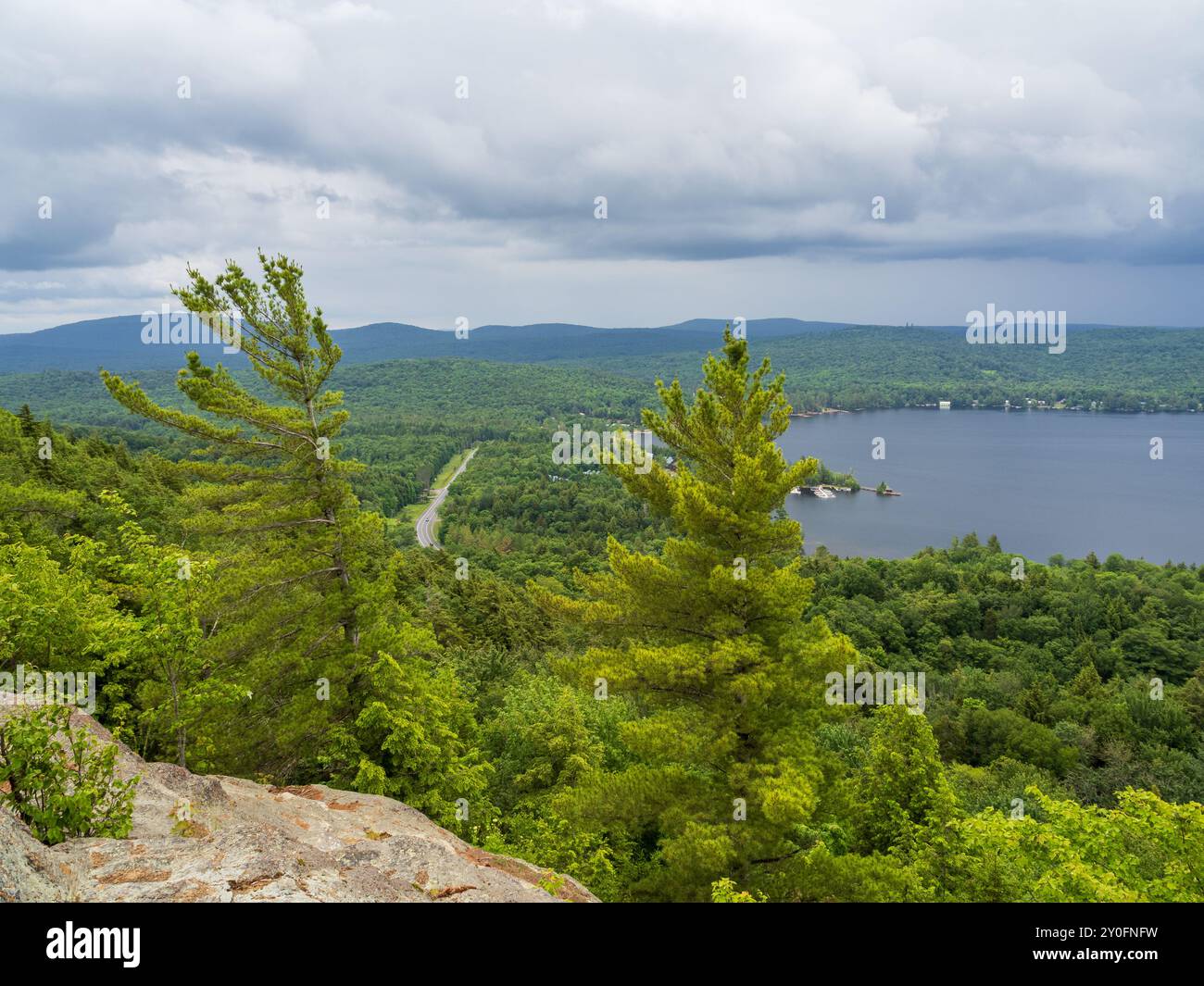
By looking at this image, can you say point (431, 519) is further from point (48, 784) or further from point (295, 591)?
point (48, 784)

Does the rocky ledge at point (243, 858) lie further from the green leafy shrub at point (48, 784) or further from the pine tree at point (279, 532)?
the pine tree at point (279, 532)

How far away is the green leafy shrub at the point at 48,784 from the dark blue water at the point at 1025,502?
379 feet

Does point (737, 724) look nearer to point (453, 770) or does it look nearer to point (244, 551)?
point (453, 770)

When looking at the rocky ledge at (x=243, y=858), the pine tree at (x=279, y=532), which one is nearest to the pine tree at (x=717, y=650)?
the rocky ledge at (x=243, y=858)

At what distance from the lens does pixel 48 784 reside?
5.15 m

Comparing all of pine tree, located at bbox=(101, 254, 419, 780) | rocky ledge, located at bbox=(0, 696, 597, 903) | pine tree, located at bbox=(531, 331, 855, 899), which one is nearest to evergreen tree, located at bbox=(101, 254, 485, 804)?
pine tree, located at bbox=(101, 254, 419, 780)

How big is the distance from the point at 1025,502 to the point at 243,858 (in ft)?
538

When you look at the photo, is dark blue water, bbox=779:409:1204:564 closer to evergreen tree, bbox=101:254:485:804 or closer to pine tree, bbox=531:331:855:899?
pine tree, bbox=531:331:855:899

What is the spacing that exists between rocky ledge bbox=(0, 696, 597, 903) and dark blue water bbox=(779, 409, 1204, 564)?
112019 mm

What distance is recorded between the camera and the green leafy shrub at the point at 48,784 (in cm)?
489
